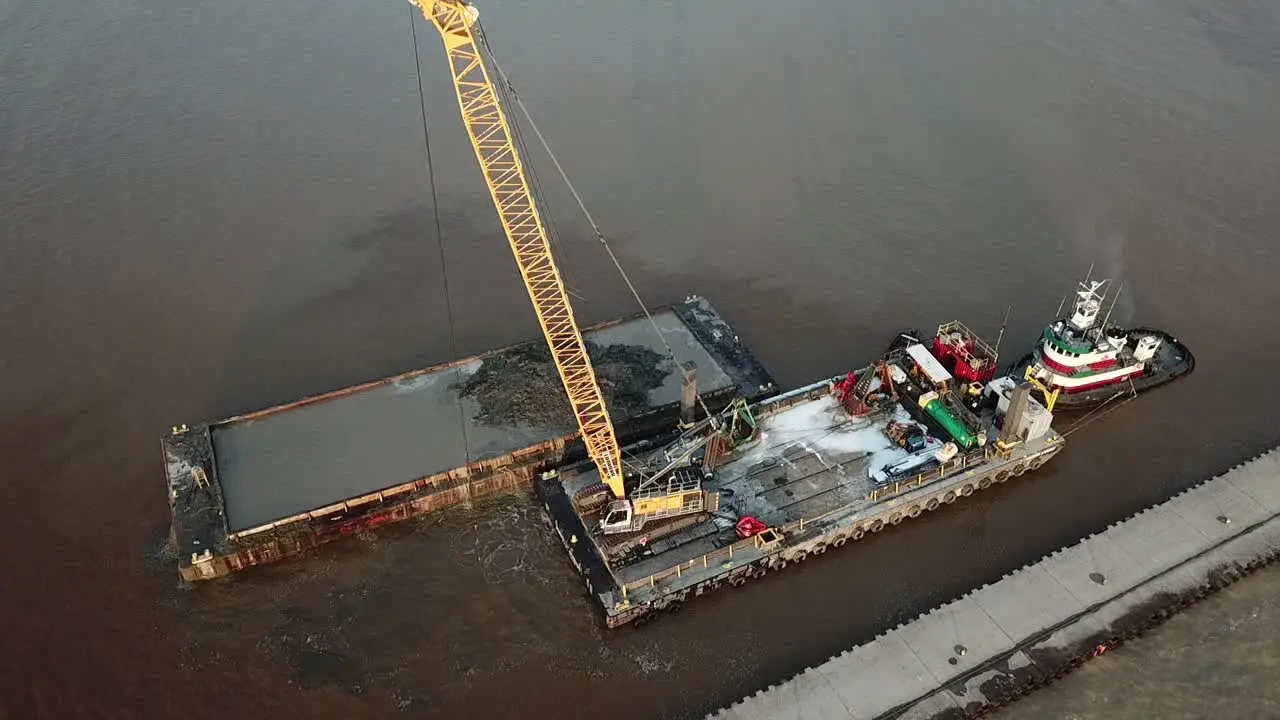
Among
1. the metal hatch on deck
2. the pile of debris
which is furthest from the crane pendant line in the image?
the metal hatch on deck

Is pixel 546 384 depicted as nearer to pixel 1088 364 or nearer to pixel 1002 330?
pixel 1002 330

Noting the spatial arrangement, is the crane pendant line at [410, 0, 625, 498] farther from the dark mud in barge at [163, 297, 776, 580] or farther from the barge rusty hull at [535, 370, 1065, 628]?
the dark mud in barge at [163, 297, 776, 580]

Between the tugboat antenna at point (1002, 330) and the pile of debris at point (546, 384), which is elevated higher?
the tugboat antenna at point (1002, 330)

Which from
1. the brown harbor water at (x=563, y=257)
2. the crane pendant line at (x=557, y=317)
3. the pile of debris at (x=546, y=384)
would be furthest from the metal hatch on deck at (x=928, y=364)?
the crane pendant line at (x=557, y=317)

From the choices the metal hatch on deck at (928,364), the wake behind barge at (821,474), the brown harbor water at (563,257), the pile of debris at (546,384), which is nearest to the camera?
the brown harbor water at (563,257)

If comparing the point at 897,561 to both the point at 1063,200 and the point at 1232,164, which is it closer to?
the point at 1063,200

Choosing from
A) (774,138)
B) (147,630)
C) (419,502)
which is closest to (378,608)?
(419,502)

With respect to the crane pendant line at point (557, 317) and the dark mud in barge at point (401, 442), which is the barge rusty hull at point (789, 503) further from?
the dark mud in barge at point (401, 442)
